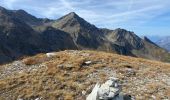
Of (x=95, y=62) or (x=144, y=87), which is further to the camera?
(x=95, y=62)

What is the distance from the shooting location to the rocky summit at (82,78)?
23609 mm

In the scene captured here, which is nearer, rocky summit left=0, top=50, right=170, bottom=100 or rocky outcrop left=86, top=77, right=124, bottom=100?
rocky outcrop left=86, top=77, right=124, bottom=100

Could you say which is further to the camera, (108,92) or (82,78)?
(82,78)

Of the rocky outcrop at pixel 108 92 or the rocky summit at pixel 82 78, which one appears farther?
the rocky summit at pixel 82 78

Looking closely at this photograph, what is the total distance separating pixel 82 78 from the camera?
26.3 meters

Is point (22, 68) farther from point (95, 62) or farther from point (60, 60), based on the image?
point (95, 62)

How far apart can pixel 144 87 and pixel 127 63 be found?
5380mm

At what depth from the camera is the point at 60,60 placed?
1176 inches

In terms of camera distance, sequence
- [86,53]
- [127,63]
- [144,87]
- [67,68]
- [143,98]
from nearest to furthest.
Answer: [143,98] < [144,87] < [67,68] < [127,63] < [86,53]

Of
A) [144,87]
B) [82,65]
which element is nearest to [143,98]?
[144,87]

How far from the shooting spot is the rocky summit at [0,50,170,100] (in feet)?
77.5

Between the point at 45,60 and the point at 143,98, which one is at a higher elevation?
the point at 45,60

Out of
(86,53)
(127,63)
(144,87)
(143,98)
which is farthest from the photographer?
(86,53)

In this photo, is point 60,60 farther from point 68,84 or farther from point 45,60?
point 68,84
